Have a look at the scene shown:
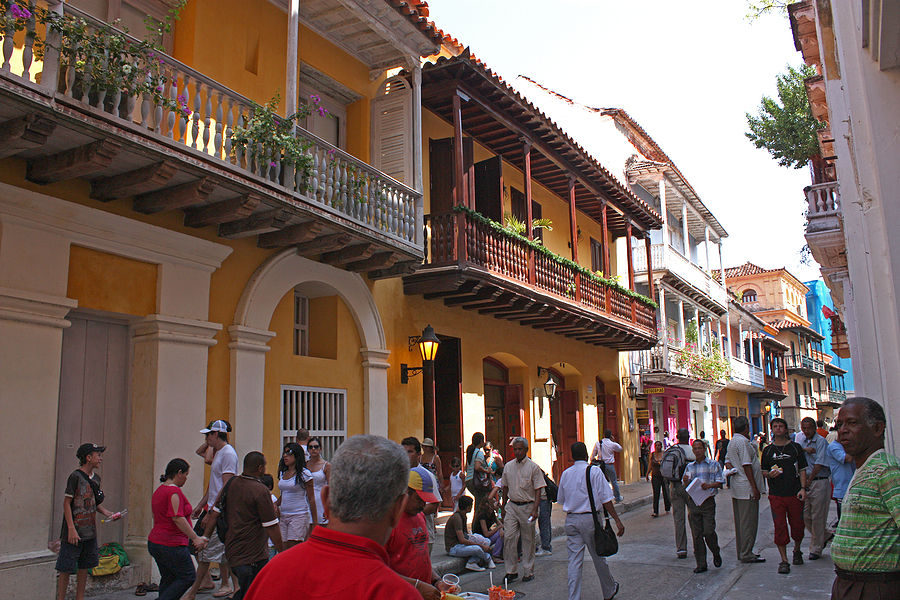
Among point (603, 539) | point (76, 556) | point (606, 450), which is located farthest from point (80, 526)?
point (606, 450)

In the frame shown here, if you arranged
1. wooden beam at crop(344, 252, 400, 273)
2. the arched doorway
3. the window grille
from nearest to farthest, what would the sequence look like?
the window grille < wooden beam at crop(344, 252, 400, 273) < the arched doorway

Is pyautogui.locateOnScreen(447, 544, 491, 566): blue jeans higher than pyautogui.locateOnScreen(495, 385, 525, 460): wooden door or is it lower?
lower

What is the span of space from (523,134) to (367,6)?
498cm

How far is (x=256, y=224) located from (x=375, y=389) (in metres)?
3.73

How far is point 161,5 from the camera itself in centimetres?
921

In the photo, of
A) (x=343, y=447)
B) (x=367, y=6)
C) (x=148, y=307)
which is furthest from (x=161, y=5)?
(x=343, y=447)

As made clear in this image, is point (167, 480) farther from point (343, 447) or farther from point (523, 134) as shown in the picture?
point (523, 134)

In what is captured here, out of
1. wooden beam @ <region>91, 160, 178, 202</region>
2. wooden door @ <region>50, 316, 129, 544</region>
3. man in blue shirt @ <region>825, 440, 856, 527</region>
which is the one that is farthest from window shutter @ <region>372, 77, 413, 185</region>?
man in blue shirt @ <region>825, 440, 856, 527</region>

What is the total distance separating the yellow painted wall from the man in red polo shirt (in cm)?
639

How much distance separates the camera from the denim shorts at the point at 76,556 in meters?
6.50

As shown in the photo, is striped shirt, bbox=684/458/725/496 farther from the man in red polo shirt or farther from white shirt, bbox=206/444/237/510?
the man in red polo shirt

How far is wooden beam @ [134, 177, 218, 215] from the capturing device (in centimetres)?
789

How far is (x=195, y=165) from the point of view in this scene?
7.56 m

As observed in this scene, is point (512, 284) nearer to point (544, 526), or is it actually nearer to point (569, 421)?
point (544, 526)
